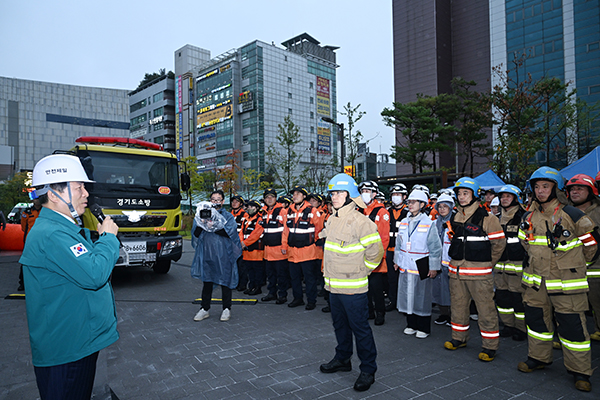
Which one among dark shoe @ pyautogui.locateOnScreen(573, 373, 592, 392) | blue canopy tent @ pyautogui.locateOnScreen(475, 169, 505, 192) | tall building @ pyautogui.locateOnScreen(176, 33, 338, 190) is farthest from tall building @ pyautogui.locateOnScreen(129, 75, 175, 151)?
dark shoe @ pyautogui.locateOnScreen(573, 373, 592, 392)

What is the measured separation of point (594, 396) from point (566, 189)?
2.82 m

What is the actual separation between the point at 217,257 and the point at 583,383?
16.3 feet

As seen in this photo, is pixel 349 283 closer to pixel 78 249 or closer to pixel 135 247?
pixel 78 249

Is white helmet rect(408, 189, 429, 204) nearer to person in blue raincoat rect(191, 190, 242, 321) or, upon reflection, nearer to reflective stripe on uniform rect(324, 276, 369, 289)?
reflective stripe on uniform rect(324, 276, 369, 289)

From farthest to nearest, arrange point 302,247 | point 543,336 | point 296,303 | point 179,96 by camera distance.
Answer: point 179,96 < point 296,303 < point 302,247 < point 543,336

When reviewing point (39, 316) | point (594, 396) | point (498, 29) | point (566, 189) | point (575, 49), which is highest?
point (498, 29)

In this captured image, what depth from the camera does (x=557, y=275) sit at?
395cm

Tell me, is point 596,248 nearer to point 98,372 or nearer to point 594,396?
point 594,396

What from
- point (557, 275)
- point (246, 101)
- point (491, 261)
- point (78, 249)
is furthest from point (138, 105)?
point (557, 275)

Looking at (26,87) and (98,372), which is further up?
(26,87)

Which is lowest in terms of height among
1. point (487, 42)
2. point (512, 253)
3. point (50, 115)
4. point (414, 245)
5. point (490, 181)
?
point (512, 253)

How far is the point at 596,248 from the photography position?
3.94 m

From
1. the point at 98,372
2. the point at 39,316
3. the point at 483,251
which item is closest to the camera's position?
the point at 39,316

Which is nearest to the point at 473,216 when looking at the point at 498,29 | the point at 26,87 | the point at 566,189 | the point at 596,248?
the point at 596,248
